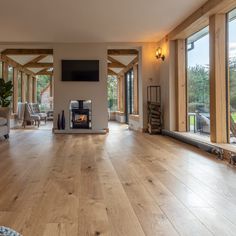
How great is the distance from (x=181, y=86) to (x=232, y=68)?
240 cm

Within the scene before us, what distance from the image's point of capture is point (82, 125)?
8.48 meters

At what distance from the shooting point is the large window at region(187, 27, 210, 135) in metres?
5.73

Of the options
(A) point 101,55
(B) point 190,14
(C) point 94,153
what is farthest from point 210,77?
(A) point 101,55

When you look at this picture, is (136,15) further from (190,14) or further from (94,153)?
(94,153)

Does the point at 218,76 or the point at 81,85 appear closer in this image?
the point at 218,76

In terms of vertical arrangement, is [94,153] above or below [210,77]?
below

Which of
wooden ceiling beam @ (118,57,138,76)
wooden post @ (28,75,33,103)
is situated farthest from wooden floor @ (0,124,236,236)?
wooden post @ (28,75,33,103)

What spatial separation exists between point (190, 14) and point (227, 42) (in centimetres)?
132

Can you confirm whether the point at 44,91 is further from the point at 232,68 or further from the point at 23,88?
the point at 232,68

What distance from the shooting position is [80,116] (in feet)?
Result: 27.6

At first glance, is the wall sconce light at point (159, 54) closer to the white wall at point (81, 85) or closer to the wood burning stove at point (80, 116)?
the white wall at point (81, 85)

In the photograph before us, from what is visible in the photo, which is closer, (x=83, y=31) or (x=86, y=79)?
(x=83, y=31)

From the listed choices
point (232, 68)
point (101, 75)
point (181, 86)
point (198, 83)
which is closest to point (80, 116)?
point (101, 75)

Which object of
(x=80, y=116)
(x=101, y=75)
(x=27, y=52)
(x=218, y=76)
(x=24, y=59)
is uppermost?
(x=24, y=59)
